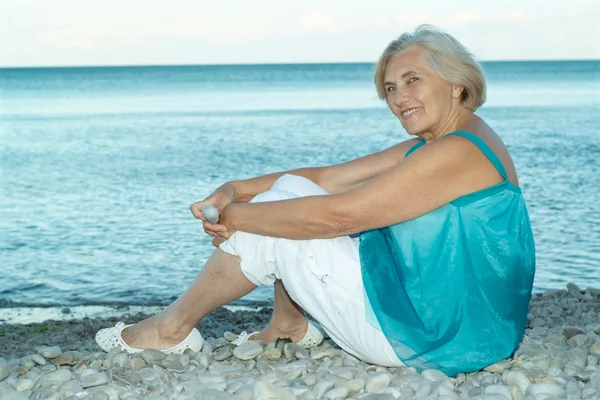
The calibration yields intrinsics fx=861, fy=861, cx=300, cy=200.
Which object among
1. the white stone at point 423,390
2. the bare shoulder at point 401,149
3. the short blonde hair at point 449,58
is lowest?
the white stone at point 423,390

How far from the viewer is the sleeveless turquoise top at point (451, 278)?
3094 millimetres

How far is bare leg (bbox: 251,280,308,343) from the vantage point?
3.72m

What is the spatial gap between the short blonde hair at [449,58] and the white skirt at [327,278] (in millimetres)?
730

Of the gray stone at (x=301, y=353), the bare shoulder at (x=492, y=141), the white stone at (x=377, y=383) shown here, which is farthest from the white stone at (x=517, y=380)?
the gray stone at (x=301, y=353)

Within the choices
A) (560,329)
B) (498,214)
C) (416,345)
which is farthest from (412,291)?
(560,329)

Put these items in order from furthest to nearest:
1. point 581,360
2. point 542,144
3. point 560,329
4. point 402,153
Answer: point 542,144
point 560,329
point 402,153
point 581,360

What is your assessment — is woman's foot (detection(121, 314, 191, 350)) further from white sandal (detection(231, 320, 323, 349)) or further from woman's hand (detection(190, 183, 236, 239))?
woman's hand (detection(190, 183, 236, 239))

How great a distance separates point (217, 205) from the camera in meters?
3.58

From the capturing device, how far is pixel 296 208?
315cm

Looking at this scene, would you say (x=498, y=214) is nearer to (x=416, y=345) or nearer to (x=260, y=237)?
(x=416, y=345)

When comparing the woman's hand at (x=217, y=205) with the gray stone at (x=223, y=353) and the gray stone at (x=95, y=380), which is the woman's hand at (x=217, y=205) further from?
the gray stone at (x=95, y=380)

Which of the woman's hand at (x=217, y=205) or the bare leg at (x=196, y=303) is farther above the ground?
the woman's hand at (x=217, y=205)

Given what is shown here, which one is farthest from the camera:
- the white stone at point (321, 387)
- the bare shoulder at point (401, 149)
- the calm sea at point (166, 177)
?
the calm sea at point (166, 177)

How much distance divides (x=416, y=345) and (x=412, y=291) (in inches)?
7.7
